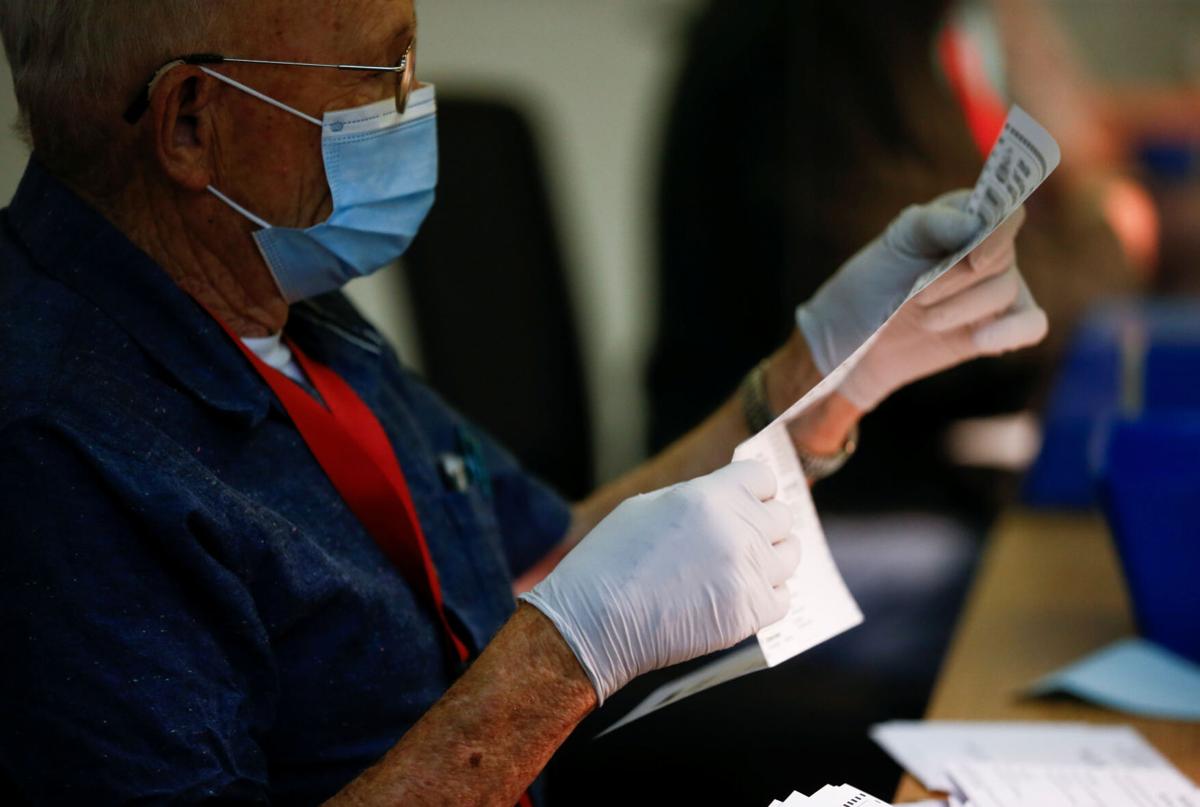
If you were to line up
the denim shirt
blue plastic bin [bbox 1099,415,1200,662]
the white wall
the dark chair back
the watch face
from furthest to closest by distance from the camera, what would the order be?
the white wall
the dark chair back
blue plastic bin [bbox 1099,415,1200,662]
the watch face
the denim shirt

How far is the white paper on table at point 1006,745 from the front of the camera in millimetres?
941

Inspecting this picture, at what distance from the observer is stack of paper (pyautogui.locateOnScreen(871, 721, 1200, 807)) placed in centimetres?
84

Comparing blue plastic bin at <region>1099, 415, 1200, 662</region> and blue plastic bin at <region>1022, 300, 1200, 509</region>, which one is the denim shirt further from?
blue plastic bin at <region>1022, 300, 1200, 509</region>

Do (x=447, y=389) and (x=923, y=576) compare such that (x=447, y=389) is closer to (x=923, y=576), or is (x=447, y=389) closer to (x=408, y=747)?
(x=923, y=576)

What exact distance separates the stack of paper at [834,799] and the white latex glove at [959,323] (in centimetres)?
35

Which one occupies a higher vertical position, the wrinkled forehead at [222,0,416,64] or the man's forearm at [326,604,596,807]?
the wrinkled forehead at [222,0,416,64]

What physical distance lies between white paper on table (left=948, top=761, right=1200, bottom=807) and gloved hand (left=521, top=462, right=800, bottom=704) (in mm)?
226

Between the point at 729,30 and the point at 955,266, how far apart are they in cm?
103

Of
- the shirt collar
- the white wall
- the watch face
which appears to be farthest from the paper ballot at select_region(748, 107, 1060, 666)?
the white wall

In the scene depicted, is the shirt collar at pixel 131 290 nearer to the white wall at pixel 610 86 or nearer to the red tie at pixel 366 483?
the red tie at pixel 366 483

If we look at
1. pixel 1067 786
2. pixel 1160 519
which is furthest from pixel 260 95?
pixel 1160 519

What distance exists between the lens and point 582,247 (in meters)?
3.10

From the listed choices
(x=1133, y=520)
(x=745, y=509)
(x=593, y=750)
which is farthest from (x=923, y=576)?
(x=745, y=509)

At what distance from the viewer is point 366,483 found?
2.90 ft
